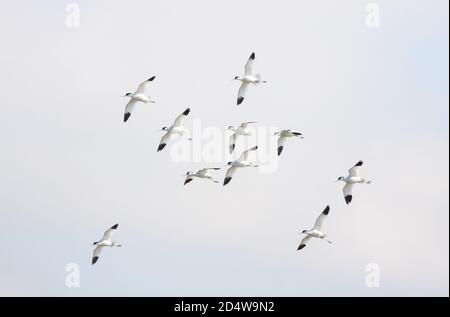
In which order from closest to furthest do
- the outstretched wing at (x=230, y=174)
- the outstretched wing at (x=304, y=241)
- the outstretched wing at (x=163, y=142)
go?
the outstretched wing at (x=304, y=241) → the outstretched wing at (x=163, y=142) → the outstretched wing at (x=230, y=174)

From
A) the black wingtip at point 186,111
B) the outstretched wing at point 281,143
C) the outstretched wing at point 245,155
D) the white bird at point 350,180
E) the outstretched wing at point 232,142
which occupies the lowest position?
the white bird at point 350,180

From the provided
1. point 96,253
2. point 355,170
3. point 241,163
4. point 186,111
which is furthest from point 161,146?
point 355,170

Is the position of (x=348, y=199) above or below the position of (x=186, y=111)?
below

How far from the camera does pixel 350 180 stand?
59.6 m

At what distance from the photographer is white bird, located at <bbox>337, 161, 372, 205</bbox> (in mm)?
59500

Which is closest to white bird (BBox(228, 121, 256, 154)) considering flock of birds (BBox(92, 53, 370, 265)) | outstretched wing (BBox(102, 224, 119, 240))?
flock of birds (BBox(92, 53, 370, 265))

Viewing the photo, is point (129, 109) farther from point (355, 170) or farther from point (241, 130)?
point (355, 170)

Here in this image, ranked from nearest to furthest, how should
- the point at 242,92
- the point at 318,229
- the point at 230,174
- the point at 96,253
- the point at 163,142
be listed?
1. the point at 318,229
2. the point at 163,142
3. the point at 242,92
4. the point at 230,174
5. the point at 96,253

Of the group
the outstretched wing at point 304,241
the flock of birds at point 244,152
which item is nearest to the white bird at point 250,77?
the flock of birds at point 244,152

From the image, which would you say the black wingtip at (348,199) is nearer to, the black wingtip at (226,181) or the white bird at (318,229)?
the white bird at (318,229)

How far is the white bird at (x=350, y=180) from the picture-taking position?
59500mm

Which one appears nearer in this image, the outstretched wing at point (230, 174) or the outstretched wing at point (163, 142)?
the outstretched wing at point (163, 142)
